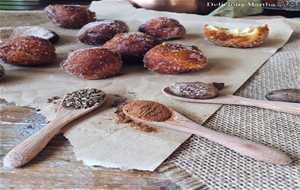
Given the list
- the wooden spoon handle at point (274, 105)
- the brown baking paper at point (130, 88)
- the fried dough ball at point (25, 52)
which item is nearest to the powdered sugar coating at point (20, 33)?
the brown baking paper at point (130, 88)

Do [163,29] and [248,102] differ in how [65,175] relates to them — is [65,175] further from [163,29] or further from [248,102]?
[163,29]

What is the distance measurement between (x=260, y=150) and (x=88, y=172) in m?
0.42

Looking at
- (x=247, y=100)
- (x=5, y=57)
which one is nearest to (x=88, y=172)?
(x=247, y=100)

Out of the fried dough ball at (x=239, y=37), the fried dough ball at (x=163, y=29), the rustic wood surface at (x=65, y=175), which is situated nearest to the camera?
the rustic wood surface at (x=65, y=175)

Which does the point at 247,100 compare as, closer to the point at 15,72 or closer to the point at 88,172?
the point at 88,172

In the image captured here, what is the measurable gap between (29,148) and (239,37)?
1261mm

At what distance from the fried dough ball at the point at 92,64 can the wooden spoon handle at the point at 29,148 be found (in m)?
0.41

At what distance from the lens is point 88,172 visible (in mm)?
567

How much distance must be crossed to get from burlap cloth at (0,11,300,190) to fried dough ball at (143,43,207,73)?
264 millimetres

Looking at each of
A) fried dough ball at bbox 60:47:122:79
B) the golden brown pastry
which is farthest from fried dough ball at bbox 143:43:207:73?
the golden brown pastry

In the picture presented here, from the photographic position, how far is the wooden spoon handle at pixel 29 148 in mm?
568

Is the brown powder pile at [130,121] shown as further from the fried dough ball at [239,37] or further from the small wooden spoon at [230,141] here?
the fried dough ball at [239,37]

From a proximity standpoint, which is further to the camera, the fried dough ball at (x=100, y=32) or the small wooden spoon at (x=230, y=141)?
the fried dough ball at (x=100, y=32)

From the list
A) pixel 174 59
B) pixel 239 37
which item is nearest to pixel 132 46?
pixel 174 59
